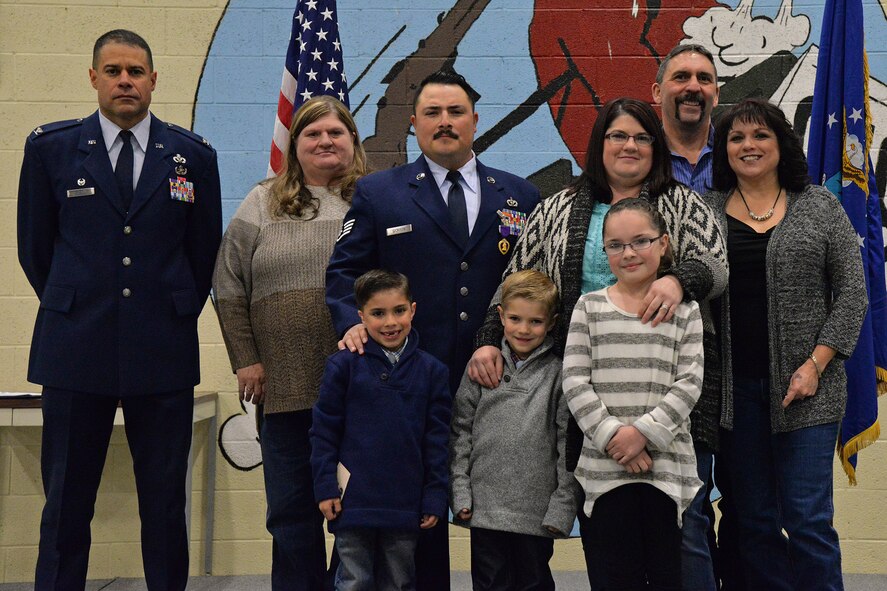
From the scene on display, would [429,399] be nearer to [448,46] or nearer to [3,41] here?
[448,46]

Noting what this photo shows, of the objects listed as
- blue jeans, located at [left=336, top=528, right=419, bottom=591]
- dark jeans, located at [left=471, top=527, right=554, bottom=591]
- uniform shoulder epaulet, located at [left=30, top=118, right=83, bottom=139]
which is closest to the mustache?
dark jeans, located at [left=471, top=527, right=554, bottom=591]

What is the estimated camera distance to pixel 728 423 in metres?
2.27

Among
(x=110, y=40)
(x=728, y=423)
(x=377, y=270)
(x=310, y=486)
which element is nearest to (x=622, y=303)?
(x=728, y=423)

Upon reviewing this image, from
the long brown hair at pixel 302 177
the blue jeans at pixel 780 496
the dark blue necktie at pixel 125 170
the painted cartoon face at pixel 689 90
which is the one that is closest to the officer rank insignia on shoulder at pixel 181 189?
the dark blue necktie at pixel 125 170

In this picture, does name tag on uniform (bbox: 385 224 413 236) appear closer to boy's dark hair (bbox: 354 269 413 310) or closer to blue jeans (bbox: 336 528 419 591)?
boy's dark hair (bbox: 354 269 413 310)

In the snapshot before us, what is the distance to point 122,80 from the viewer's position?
2.46 meters

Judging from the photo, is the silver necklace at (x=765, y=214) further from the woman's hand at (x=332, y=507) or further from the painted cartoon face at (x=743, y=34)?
the painted cartoon face at (x=743, y=34)

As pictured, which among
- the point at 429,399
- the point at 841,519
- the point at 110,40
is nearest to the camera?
the point at 429,399

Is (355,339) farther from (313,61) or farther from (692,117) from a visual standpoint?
(313,61)

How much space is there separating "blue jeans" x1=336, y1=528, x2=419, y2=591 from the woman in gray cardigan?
846 mm

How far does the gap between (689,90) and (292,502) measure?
1.62m

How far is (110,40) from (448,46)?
5.07 ft

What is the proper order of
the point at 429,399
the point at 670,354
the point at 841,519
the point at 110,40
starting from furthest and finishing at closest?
the point at 841,519 → the point at 110,40 → the point at 429,399 → the point at 670,354

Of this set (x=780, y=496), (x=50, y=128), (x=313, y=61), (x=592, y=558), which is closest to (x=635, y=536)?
(x=592, y=558)
